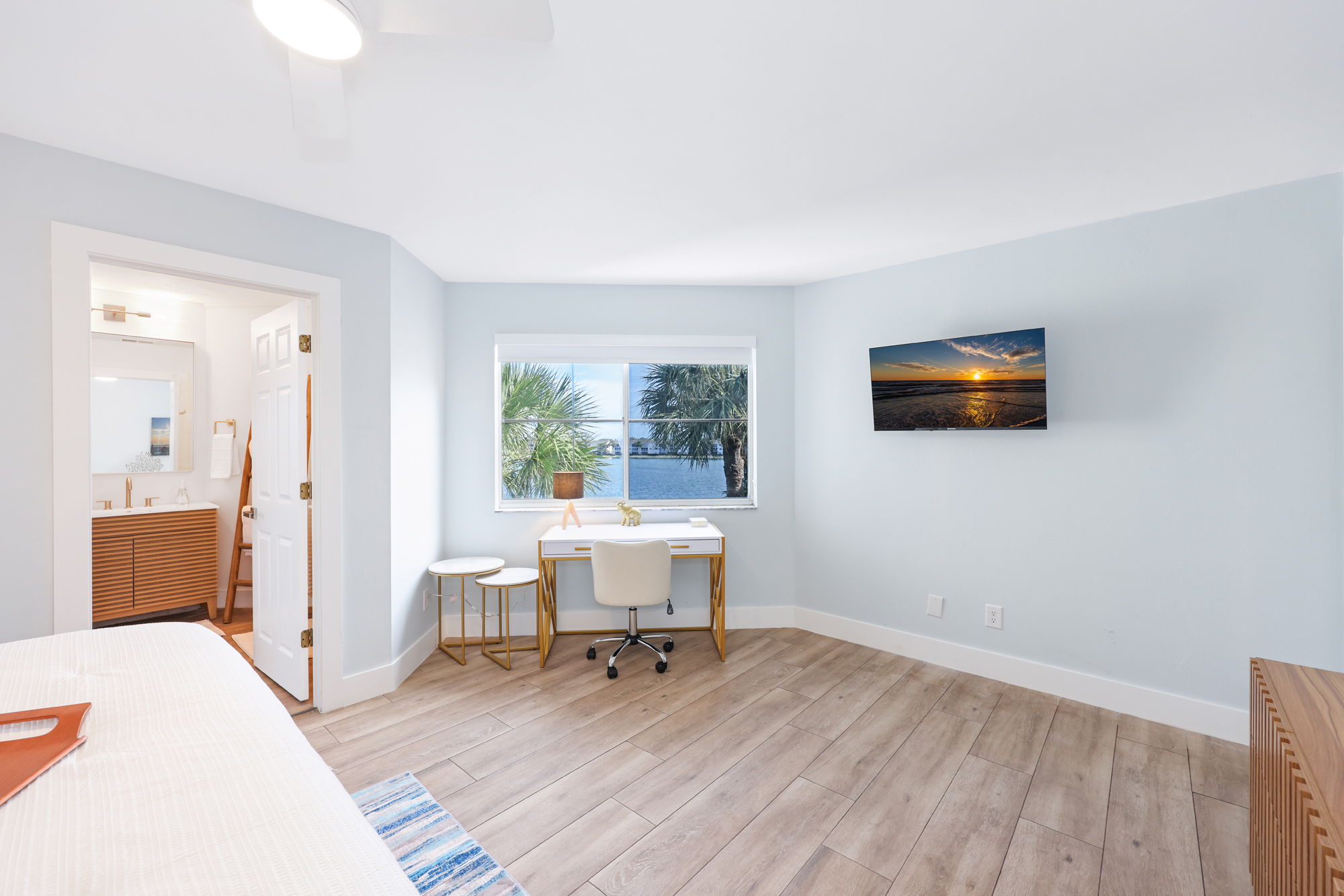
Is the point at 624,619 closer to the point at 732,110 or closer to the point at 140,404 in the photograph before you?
the point at 732,110

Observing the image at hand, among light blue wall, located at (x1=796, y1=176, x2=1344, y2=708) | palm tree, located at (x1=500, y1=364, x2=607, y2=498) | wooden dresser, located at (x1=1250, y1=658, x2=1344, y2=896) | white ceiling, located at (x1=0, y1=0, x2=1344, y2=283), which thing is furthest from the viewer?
palm tree, located at (x1=500, y1=364, x2=607, y2=498)

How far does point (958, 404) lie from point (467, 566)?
3.00 metres

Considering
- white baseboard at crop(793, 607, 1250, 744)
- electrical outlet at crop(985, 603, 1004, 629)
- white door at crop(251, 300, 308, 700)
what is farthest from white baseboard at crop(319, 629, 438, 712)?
electrical outlet at crop(985, 603, 1004, 629)

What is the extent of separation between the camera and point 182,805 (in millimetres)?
901

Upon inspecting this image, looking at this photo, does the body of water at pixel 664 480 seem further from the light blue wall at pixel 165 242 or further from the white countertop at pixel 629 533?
the light blue wall at pixel 165 242

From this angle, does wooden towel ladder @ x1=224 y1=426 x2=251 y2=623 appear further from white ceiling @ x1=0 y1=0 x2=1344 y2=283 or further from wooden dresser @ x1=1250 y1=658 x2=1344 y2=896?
wooden dresser @ x1=1250 y1=658 x2=1344 y2=896

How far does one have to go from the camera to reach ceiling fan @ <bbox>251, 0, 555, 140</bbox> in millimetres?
1063

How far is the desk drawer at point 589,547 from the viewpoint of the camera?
3.41m

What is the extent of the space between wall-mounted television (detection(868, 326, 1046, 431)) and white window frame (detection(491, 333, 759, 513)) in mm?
915

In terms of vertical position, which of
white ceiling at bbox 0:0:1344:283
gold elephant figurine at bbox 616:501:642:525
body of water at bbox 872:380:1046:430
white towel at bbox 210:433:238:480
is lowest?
gold elephant figurine at bbox 616:501:642:525

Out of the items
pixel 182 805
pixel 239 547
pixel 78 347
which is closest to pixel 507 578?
pixel 78 347

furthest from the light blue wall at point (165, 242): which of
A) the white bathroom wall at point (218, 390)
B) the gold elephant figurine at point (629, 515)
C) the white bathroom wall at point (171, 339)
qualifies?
the white bathroom wall at point (171, 339)

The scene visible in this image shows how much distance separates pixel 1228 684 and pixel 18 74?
4.91m

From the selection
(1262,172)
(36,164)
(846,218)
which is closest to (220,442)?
(36,164)
